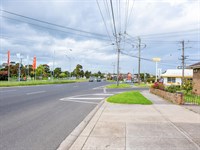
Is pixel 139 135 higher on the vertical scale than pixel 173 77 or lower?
lower

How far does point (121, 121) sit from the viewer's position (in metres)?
7.97

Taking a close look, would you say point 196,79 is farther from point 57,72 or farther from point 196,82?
point 57,72

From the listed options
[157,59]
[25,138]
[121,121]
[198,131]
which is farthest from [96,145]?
[157,59]

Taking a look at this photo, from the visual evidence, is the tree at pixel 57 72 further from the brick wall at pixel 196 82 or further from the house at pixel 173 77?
the brick wall at pixel 196 82

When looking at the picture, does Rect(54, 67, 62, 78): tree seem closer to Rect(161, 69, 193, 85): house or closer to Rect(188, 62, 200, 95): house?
Rect(161, 69, 193, 85): house

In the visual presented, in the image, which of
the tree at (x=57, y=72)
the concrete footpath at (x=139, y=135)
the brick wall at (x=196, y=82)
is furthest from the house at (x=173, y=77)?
the tree at (x=57, y=72)

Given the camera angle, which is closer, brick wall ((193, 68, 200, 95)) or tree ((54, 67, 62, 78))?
brick wall ((193, 68, 200, 95))

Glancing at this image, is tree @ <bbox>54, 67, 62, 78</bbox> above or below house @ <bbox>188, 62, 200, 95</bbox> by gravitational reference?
above

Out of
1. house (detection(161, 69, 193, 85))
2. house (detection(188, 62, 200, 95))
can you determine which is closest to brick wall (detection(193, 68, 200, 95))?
house (detection(188, 62, 200, 95))

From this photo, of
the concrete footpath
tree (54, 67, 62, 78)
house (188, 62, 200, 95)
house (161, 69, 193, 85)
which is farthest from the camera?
tree (54, 67, 62, 78)

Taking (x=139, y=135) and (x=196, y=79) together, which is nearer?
(x=139, y=135)

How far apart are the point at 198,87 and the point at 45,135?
21366 millimetres

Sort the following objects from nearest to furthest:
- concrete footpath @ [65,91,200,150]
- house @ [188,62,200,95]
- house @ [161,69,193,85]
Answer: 1. concrete footpath @ [65,91,200,150]
2. house @ [188,62,200,95]
3. house @ [161,69,193,85]

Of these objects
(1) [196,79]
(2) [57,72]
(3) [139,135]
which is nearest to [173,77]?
(1) [196,79]
